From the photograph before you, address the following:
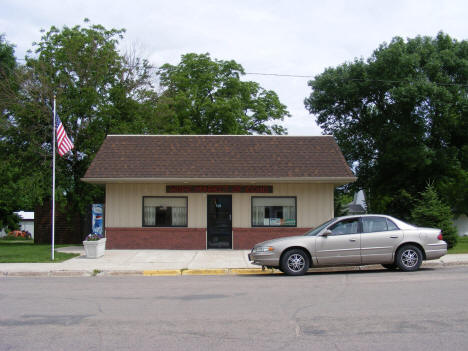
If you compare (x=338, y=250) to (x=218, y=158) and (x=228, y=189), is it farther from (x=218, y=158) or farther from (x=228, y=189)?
(x=218, y=158)

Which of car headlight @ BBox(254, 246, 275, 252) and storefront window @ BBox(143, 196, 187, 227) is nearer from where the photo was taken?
car headlight @ BBox(254, 246, 275, 252)

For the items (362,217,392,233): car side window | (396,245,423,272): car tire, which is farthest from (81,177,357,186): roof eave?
(396,245,423,272): car tire

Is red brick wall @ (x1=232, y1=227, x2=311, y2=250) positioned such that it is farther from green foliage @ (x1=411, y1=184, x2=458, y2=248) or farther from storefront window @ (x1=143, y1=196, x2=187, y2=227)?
green foliage @ (x1=411, y1=184, x2=458, y2=248)

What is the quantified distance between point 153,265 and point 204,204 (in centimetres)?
520

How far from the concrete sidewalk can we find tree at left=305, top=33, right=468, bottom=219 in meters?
17.9

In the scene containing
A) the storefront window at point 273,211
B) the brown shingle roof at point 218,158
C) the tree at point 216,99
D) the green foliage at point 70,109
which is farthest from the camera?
the tree at point 216,99

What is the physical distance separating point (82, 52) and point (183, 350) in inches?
899

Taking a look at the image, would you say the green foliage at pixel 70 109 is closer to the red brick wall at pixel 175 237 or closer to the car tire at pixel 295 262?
the red brick wall at pixel 175 237

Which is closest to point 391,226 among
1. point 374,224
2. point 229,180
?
point 374,224

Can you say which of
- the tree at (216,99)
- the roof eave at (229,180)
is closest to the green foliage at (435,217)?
the roof eave at (229,180)

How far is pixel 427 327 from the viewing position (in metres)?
7.31

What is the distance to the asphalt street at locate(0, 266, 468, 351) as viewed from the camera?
6664mm

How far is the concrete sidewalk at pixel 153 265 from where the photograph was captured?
15062 mm

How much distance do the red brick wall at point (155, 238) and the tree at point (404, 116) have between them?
16.9m
